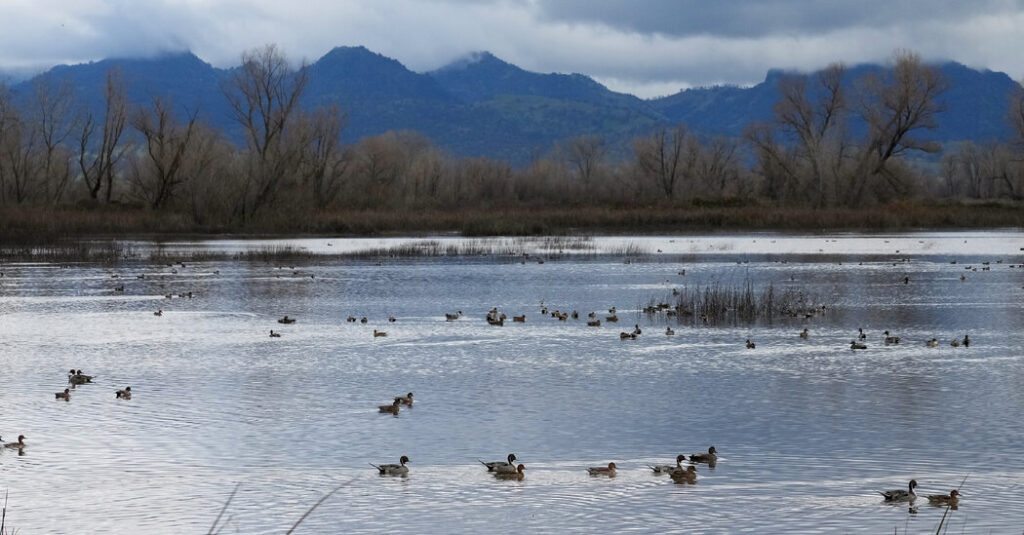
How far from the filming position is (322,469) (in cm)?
1338

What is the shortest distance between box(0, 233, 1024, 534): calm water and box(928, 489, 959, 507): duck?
172mm

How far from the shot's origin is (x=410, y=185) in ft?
342

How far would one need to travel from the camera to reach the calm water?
11711mm

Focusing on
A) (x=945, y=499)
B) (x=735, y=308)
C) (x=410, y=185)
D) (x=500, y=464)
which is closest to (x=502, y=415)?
(x=500, y=464)

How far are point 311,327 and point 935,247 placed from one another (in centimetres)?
3751

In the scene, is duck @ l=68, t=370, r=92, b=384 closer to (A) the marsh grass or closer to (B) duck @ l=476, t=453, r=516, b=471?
(B) duck @ l=476, t=453, r=516, b=471

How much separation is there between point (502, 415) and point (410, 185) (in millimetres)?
88515

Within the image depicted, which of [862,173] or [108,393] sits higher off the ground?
[862,173]

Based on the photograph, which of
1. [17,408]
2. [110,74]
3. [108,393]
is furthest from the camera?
[110,74]

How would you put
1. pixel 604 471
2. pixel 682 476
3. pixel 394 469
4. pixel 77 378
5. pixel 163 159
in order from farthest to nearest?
pixel 163 159, pixel 77 378, pixel 394 469, pixel 604 471, pixel 682 476

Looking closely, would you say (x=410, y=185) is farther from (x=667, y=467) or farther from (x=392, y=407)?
(x=667, y=467)

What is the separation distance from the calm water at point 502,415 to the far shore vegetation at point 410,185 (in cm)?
3488

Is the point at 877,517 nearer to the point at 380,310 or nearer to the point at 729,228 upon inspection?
the point at 380,310

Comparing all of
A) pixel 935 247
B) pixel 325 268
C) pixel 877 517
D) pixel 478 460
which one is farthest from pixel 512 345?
pixel 935 247
